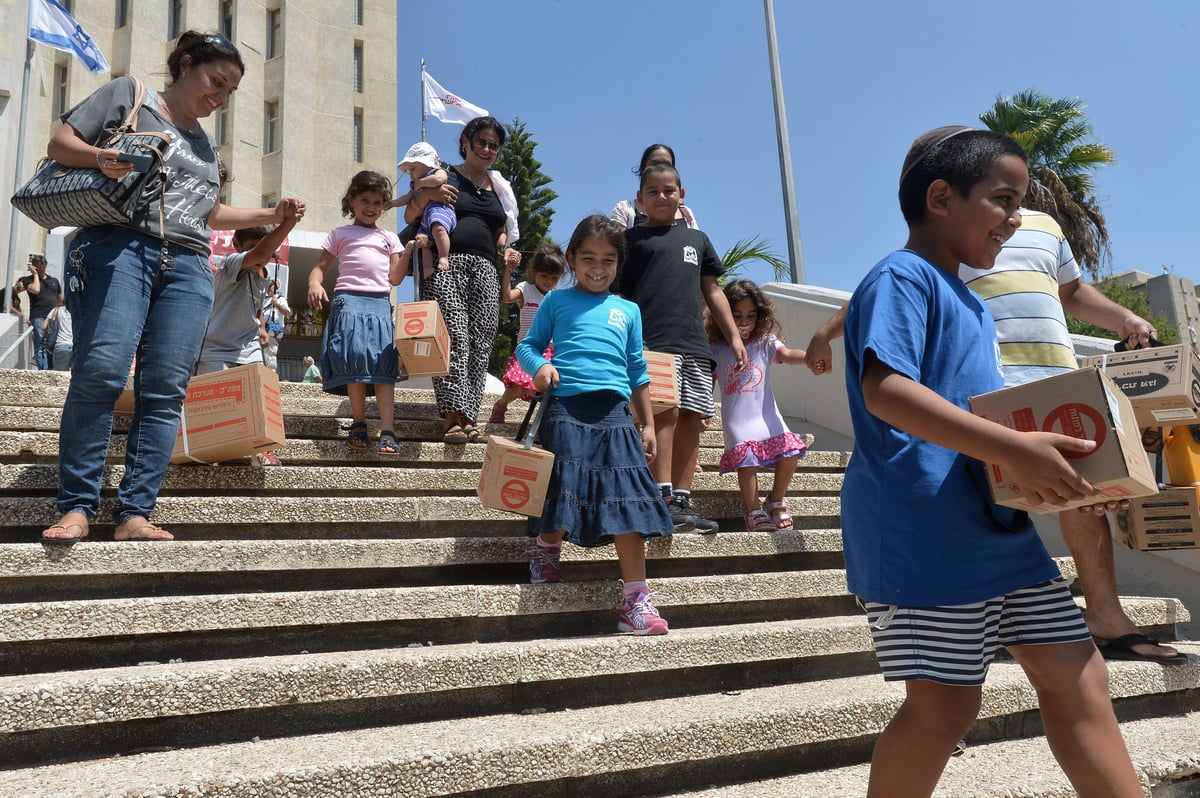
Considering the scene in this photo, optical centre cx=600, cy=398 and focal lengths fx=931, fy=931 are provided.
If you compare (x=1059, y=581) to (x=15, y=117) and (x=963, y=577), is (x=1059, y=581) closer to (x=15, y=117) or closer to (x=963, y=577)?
(x=963, y=577)

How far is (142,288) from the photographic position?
338 cm

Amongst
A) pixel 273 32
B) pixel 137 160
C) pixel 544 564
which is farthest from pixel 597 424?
pixel 273 32

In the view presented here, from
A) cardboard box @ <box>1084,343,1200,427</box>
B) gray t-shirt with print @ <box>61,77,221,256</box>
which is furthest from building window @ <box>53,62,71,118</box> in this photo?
cardboard box @ <box>1084,343,1200,427</box>

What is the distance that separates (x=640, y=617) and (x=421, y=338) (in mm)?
2194

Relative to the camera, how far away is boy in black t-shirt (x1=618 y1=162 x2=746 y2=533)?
4.65 meters

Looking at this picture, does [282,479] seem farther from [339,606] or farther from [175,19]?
[175,19]

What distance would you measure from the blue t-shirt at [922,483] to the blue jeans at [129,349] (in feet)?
8.43

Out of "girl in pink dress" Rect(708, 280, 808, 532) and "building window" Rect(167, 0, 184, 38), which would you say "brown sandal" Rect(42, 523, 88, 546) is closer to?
"girl in pink dress" Rect(708, 280, 808, 532)

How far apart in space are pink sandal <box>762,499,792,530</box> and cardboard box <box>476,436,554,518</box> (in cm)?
161

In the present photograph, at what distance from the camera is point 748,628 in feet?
10.8

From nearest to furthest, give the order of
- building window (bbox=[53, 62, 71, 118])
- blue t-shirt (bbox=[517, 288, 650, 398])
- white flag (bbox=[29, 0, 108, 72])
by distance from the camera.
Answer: blue t-shirt (bbox=[517, 288, 650, 398]) < white flag (bbox=[29, 0, 108, 72]) < building window (bbox=[53, 62, 71, 118])

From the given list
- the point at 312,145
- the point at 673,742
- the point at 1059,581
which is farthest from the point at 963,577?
the point at 312,145

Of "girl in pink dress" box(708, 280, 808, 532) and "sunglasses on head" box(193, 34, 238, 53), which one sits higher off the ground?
"sunglasses on head" box(193, 34, 238, 53)

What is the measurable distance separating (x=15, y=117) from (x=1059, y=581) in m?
→ 17.5
